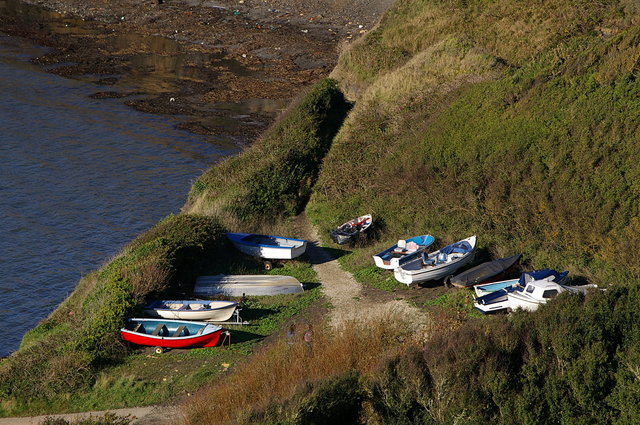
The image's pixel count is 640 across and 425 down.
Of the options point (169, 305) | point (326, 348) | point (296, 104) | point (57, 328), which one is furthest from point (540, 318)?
point (296, 104)

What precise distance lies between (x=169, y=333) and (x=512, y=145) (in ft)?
45.5

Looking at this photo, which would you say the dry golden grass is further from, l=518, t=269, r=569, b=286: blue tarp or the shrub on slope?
the shrub on slope

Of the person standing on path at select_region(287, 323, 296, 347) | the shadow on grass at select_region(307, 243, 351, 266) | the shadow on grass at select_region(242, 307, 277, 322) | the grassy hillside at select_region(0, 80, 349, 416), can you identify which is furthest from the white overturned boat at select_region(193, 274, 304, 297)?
the person standing on path at select_region(287, 323, 296, 347)

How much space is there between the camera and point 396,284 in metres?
24.6

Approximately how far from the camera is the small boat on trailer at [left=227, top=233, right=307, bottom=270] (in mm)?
26688

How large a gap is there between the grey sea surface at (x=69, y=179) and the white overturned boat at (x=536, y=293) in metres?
16.7

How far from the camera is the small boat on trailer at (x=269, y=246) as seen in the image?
26688 mm

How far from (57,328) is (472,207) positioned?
14517 millimetres

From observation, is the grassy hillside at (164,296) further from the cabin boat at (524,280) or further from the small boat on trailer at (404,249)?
the cabin boat at (524,280)

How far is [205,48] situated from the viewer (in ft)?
217

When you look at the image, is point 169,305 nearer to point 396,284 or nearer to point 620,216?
point 396,284

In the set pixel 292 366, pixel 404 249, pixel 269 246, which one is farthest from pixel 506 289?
pixel 269 246

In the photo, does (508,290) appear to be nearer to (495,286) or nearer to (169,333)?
(495,286)

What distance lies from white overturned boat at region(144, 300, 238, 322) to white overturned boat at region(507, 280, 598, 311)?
25.9ft
